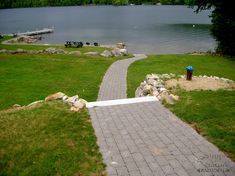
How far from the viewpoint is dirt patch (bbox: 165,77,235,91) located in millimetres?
15883

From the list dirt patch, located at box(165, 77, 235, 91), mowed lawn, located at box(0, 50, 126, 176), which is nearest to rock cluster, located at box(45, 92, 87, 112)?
mowed lawn, located at box(0, 50, 126, 176)

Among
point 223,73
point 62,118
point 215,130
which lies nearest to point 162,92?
point 215,130

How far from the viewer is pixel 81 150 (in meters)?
9.08

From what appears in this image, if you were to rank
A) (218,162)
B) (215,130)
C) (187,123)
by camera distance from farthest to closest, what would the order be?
(187,123) → (215,130) → (218,162)

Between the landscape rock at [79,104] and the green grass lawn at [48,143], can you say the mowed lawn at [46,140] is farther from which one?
the landscape rock at [79,104]

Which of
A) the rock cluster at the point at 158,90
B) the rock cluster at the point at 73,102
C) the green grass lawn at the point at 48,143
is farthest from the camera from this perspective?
the rock cluster at the point at 158,90

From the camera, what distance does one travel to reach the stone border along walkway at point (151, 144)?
7.92 meters

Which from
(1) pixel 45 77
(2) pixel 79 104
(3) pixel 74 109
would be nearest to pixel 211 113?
(2) pixel 79 104

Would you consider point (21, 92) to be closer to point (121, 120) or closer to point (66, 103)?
point (66, 103)

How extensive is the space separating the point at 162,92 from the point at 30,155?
7.91 metres

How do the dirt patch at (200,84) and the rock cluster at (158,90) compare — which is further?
the dirt patch at (200,84)

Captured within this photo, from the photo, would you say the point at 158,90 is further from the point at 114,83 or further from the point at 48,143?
the point at 114,83

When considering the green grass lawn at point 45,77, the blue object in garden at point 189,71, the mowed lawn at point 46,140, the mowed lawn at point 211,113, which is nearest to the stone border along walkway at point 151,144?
the mowed lawn at point 211,113

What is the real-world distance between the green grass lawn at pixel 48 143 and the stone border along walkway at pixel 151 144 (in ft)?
1.70
